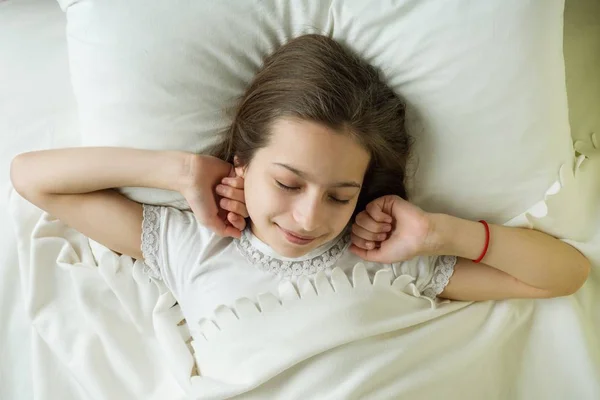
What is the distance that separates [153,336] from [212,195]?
0.31m

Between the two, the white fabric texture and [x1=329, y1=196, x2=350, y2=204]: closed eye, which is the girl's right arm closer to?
the white fabric texture

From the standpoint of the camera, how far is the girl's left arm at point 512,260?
3.47ft

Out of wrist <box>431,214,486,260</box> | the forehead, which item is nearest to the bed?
wrist <box>431,214,486,260</box>

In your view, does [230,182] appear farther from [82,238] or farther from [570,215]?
[570,215]

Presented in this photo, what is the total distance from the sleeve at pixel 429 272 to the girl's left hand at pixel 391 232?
0.03 meters

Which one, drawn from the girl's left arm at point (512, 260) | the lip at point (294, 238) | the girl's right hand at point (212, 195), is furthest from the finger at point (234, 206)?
the girl's left arm at point (512, 260)

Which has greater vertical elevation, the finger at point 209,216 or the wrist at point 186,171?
the wrist at point 186,171

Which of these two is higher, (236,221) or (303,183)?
(303,183)

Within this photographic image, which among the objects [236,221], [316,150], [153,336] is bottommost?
[153,336]

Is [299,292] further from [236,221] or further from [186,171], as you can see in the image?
[186,171]

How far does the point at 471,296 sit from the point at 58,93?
3.20 ft

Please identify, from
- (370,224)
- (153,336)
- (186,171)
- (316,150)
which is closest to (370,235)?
(370,224)

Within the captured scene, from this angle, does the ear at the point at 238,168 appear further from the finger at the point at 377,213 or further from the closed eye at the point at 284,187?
the finger at the point at 377,213

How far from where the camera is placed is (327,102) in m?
0.95
